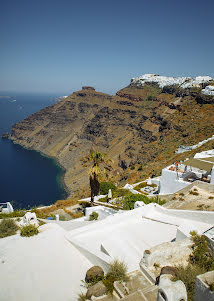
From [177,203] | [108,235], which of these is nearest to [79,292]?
[108,235]

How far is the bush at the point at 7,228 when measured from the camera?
1194cm

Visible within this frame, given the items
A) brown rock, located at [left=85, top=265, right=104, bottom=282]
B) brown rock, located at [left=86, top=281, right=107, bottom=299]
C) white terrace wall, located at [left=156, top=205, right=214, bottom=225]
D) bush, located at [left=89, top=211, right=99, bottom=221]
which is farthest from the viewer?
bush, located at [left=89, top=211, right=99, bottom=221]

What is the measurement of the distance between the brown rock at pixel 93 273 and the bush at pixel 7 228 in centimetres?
557

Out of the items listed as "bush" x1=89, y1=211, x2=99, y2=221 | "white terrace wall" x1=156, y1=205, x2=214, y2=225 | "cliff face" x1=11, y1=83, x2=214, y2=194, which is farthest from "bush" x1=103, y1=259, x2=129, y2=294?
"cliff face" x1=11, y1=83, x2=214, y2=194

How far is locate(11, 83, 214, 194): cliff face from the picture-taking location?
2464 inches

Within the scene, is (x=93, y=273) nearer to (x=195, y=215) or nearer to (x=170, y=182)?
(x=195, y=215)

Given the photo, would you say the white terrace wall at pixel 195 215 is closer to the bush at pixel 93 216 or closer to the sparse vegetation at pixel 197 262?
the sparse vegetation at pixel 197 262

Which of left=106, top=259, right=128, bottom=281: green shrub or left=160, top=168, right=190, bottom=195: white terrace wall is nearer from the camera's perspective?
left=106, top=259, right=128, bottom=281: green shrub

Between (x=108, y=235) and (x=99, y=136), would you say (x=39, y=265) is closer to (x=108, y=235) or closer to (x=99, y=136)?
(x=108, y=235)

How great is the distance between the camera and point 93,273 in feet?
26.8

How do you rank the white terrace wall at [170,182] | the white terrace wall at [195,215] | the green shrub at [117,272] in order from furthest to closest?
the white terrace wall at [170,182]
the white terrace wall at [195,215]
the green shrub at [117,272]

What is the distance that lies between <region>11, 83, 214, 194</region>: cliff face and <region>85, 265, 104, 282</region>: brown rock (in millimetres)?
39750

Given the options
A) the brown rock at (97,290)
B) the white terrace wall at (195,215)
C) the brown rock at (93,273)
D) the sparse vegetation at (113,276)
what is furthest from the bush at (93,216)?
the brown rock at (97,290)

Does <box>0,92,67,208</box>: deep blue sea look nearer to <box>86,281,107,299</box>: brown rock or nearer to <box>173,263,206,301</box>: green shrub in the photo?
<box>86,281,107,299</box>: brown rock
